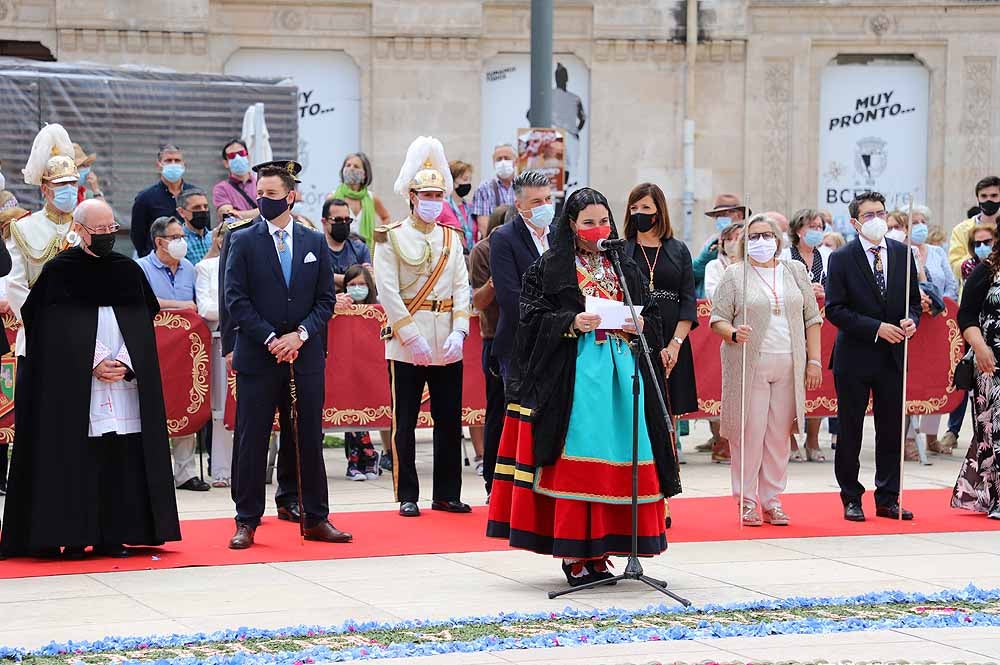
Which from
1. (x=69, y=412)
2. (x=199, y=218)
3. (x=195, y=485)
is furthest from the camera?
(x=199, y=218)

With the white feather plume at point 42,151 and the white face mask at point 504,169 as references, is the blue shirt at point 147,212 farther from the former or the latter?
the white face mask at point 504,169

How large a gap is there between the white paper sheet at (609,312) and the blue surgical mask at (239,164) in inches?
281

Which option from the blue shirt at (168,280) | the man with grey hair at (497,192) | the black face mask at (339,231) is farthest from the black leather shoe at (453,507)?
the man with grey hair at (497,192)

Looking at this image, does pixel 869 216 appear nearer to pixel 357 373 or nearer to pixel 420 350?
pixel 420 350

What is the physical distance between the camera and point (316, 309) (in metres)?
9.89

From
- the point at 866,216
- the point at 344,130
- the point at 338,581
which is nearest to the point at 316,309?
the point at 338,581

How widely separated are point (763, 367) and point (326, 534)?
2851 mm

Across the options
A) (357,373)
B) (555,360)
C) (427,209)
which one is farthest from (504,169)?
(555,360)

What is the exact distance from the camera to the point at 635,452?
26.4 ft

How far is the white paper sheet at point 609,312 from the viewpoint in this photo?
821cm

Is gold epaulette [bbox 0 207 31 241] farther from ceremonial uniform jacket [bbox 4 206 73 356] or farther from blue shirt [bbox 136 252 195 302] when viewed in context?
ceremonial uniform jacket [bbox 4 206 73 356]

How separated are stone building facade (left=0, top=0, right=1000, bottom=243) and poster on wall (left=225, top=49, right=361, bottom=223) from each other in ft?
0.32

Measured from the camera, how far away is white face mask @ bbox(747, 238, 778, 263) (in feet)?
34.7

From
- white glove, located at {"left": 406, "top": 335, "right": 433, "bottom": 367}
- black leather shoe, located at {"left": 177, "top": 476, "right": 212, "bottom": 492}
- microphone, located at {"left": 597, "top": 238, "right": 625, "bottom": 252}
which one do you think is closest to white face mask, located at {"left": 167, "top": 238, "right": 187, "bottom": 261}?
black leather shoe, located at {"left": 177, "top": 476, "right": 212, "bottom": 492}
